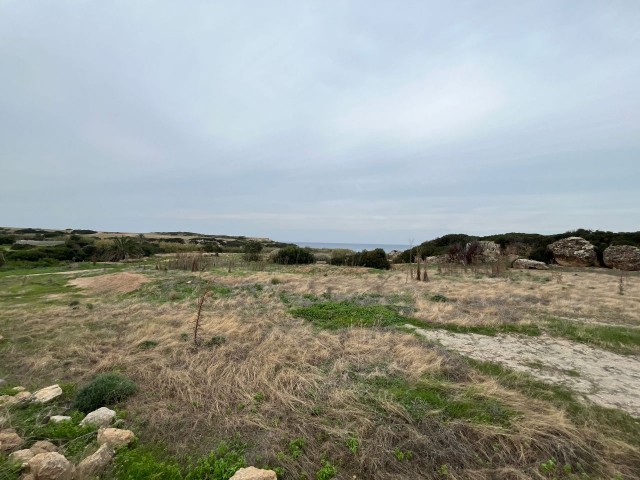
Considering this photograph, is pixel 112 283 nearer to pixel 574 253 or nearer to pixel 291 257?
pixel 291 257

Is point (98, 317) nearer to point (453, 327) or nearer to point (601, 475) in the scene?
point (453, 327)

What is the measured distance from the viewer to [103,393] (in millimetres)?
4520

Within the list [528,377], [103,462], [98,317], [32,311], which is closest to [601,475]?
[528,377]

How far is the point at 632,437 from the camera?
3668 millimetres

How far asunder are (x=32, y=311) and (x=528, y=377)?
14.4 m

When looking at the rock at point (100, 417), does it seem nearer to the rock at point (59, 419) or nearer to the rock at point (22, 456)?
the rock at point (59, 419)

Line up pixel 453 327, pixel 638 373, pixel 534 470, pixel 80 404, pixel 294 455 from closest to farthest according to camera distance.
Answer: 1. pixel 534 470
2. pixel 294 455
3. pixel 80 404
4. pixel 638 373
5. pixel 453 327

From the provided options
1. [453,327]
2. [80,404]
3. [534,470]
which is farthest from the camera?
[453,327]

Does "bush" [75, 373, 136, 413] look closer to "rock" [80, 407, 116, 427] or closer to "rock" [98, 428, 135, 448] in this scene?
"rock" [80, 407, 116, 427]

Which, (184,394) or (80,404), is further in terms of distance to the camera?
(184,394)

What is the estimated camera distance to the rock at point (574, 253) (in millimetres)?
25594

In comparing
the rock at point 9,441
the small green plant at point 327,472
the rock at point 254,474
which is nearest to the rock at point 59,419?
the rock at point 9,441

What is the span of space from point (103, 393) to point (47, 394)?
34.6 inches

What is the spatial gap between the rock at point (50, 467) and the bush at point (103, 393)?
63.9 inches
